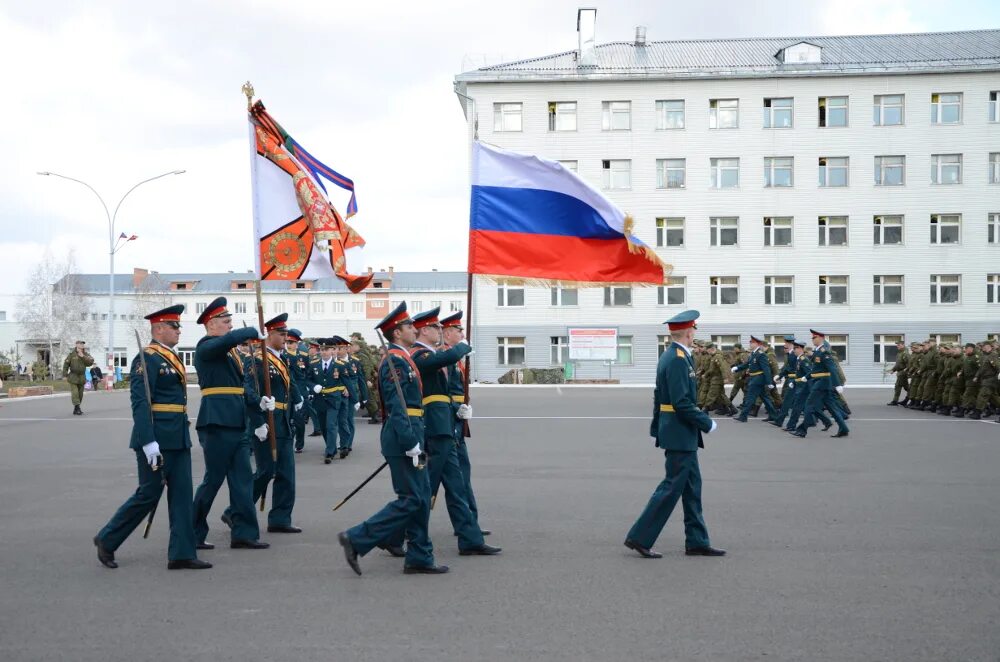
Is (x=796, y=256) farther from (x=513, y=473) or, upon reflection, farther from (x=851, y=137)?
(x=513, y=473)

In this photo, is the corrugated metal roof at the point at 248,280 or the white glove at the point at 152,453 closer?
the white glove at the point at 152,453

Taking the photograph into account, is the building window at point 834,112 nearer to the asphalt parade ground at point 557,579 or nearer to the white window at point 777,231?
the white window at point 777,231

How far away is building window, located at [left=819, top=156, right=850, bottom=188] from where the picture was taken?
148 feet

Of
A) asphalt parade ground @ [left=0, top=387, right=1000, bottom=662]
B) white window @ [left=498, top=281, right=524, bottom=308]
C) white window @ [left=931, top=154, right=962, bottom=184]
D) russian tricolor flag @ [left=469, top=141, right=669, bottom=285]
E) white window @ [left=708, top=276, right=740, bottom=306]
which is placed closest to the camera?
asphalt parade ground @ [left=0, top=387, right=1000, bottom=662]

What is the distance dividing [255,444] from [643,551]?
3684 mm

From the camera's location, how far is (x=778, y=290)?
45.5 metres

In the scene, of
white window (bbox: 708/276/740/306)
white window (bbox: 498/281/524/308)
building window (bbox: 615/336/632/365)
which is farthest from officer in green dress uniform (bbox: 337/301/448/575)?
white window (bbox: 708/276/740/306)

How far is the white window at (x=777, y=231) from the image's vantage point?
45156mm

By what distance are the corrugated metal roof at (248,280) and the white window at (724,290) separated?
151 ft

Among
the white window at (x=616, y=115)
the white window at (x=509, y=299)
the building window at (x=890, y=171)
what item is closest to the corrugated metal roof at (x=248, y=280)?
the white window at (x=509, y=299)

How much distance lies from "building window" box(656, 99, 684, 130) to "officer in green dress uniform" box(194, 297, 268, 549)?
40.5 meters

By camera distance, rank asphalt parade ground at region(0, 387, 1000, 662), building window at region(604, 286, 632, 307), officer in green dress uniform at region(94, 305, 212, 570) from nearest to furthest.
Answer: asphalt parade ground at region(0, 387, 1000, 662), officer in green dress uniform at region(94, 305, 212, 570), building window at region(604, 286, 632, 307)

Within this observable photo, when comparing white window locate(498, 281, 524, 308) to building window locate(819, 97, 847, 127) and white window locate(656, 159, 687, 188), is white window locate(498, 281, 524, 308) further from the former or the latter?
building window locate(819, 97, 847, 127)

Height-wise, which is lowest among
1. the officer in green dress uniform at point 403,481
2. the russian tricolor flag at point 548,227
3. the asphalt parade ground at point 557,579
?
the asphalt parade ground at point 557,579
